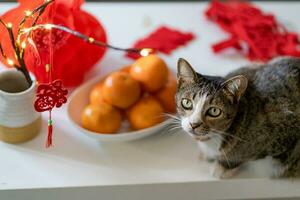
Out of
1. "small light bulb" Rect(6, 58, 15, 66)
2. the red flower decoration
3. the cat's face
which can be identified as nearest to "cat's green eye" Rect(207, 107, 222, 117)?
the cat's face

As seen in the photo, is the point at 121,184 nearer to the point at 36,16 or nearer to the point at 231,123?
the point at 231,123

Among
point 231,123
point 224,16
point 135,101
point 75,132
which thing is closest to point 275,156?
point 231,123

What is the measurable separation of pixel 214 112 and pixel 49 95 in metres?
0.28

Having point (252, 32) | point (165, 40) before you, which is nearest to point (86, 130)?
point (165, 40)

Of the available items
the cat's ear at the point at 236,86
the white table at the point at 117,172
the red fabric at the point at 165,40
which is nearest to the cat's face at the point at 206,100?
the cat's ear at the point at 236,86

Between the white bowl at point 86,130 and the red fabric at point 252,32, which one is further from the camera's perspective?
the red fabric at point 252,32

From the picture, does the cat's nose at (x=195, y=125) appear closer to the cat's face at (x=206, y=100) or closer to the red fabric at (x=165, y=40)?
the cat's face at (x=206, y=100)

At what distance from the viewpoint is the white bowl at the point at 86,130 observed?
Answer: 34.8 inches

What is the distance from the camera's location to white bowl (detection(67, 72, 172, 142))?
884 mm

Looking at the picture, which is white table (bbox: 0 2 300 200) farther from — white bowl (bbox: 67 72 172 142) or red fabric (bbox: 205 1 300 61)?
red fabric (bbox: 205 1 300 61)

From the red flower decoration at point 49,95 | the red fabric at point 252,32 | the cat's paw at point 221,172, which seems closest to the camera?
the red flower decoration at point 49,95

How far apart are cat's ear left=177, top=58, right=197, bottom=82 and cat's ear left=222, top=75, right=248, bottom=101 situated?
61 mm

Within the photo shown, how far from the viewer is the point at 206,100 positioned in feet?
2.57

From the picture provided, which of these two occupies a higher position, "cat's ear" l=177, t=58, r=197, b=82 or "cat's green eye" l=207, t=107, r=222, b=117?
"cat's ear" l=177, t=58, r=197, b=82
